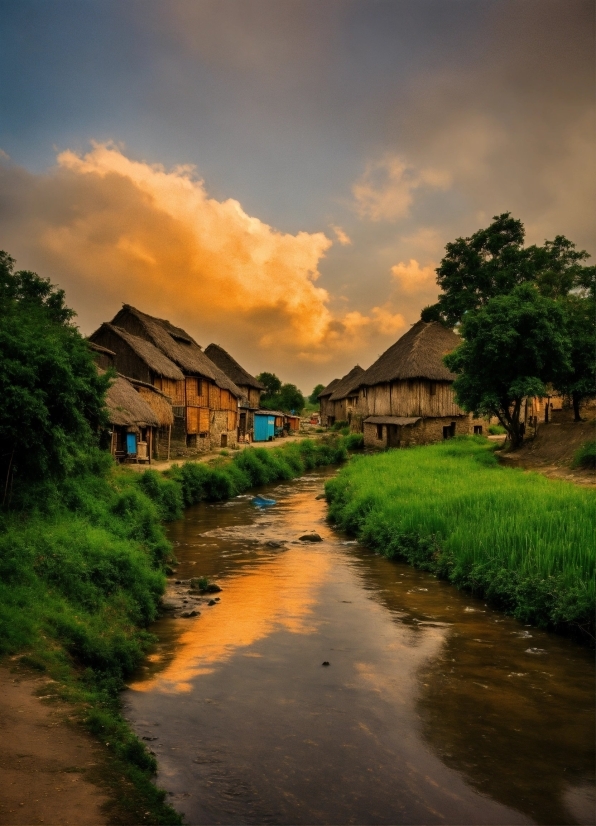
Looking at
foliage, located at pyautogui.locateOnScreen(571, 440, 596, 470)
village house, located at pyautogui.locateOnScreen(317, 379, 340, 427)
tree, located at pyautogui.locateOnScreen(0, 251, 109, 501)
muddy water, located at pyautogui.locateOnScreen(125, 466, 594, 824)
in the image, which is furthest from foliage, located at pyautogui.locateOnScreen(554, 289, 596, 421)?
village house, located at pyautogui.locateOnScreen(317, 379, 340, 427)

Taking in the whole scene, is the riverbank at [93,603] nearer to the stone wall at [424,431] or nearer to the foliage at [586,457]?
the foliage at [586,457]

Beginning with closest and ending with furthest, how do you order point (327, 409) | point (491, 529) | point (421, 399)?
point (491, 529), point (421, 399), point (327, 409)

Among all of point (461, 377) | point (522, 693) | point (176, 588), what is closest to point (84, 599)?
point (176, 588)

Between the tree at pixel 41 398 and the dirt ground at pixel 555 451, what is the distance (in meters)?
15.1

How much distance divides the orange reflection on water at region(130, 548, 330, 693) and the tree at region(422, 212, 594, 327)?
2710 cm

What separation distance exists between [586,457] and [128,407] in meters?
16.7

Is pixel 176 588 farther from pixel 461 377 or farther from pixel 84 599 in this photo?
pixel 461 377

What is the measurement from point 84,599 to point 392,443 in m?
28.6

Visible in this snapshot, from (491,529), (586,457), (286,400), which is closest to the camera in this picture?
(491,529)

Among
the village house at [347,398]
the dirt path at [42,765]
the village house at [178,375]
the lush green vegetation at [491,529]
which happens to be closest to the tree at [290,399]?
the village house at [347,398]

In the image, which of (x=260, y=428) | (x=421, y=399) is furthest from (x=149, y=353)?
(x=260, y=428)

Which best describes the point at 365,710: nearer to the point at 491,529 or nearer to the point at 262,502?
the point at 491,529

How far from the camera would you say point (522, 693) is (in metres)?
7.04

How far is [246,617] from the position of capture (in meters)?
9.77
